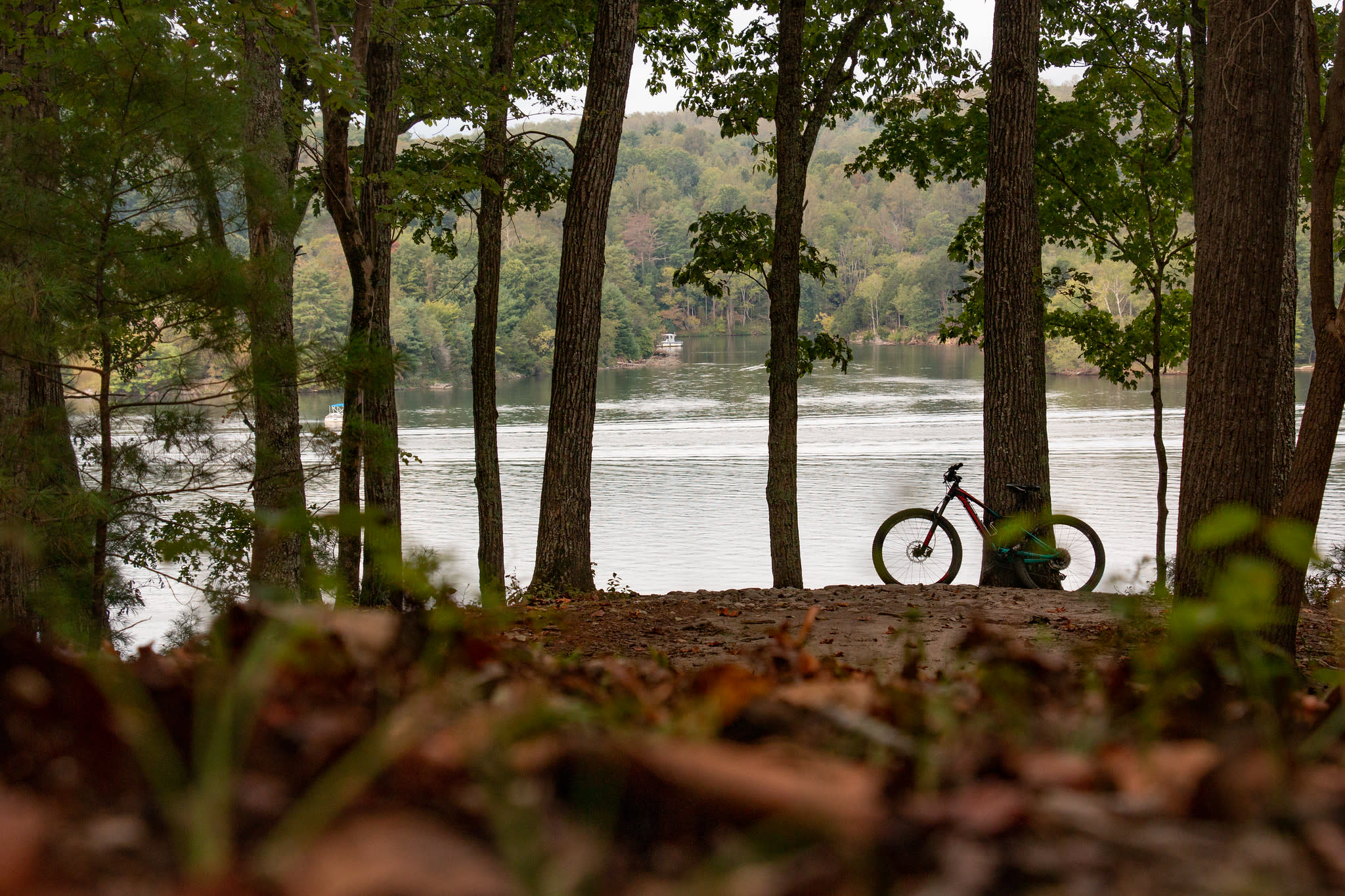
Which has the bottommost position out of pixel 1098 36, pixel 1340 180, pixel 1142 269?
pixel 1142 269

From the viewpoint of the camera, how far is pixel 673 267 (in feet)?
230

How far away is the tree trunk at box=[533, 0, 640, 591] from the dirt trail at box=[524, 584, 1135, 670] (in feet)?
2.15

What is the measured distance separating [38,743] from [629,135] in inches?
4181

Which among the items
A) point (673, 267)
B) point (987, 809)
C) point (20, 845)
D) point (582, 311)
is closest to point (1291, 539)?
point (987, 809)

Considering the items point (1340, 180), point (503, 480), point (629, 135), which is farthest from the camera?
point (629, 135)

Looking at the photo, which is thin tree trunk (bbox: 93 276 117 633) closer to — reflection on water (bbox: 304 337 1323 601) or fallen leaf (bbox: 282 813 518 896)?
reflection on water (bbox: 304 337 1323 601)

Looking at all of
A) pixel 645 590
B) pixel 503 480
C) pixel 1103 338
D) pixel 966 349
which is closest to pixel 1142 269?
pixel 1103 338

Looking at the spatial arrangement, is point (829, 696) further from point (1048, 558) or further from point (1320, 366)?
point (1048, 558)

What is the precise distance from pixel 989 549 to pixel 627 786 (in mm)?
8265

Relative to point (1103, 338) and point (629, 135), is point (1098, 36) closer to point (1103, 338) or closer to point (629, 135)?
point (1103, 338)

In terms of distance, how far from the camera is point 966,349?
67438mm

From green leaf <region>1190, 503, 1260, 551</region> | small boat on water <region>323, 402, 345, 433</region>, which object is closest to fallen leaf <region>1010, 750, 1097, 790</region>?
green leaf <region>1190, 503, 1260, 551</region>

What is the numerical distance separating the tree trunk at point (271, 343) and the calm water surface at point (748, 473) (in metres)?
0.38

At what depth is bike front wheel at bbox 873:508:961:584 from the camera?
9219 mm
